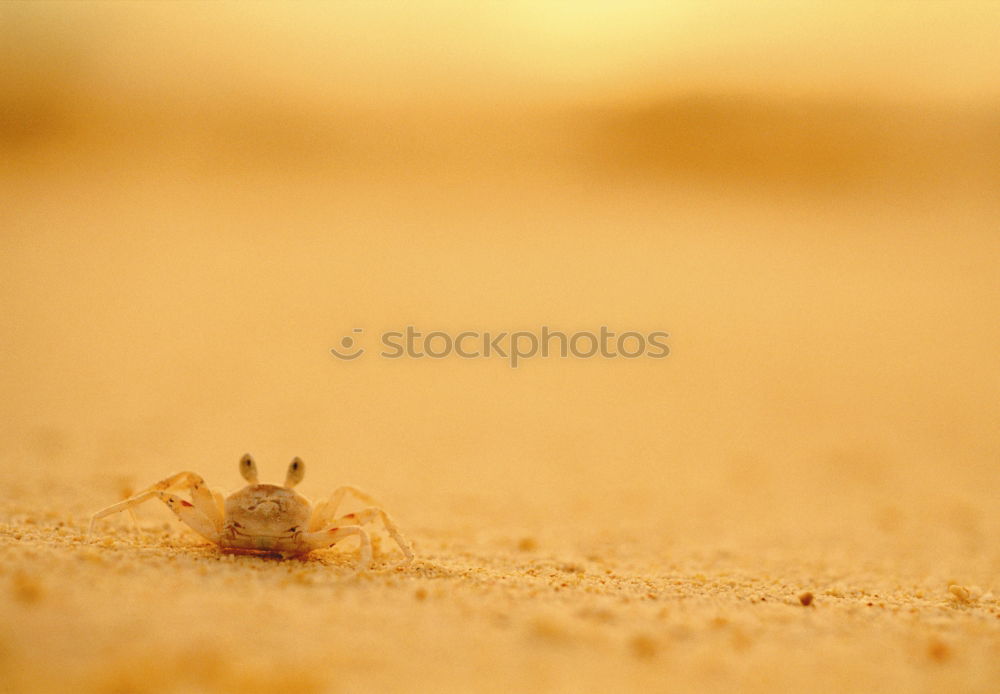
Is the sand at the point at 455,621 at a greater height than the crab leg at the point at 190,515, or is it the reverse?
the crab leg at the point at 190,515

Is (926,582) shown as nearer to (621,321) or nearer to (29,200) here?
(621,321)

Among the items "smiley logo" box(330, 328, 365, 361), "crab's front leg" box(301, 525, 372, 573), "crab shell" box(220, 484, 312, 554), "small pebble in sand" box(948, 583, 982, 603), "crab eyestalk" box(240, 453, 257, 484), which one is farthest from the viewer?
"smiley logo" box(330, 328, 365, 361)

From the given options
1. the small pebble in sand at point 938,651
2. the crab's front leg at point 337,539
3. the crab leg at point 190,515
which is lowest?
the small pebble in sand at point 938,651

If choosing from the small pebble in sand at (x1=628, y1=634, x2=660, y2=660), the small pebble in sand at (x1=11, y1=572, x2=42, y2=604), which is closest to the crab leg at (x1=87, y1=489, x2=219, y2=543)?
the small pebble in sand at (x1=11, y1=572, x2=42, y2=604)

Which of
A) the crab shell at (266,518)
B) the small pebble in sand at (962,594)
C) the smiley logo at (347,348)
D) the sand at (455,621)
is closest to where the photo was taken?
the sand at (455,621)

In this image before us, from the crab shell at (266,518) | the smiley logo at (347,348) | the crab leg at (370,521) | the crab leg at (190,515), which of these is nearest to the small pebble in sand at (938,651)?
the crab leg at (370,521)

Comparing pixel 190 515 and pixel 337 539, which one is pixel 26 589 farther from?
pixel 337 539

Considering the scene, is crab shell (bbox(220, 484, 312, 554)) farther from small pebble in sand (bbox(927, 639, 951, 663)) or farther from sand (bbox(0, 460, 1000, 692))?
small pebble in sand (bbox(927, 639, 951, 663))

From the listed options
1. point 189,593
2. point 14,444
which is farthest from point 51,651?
point 14,444

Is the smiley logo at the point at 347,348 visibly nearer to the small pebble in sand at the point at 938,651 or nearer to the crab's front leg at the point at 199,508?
the crab's front leg at the point at 199,508
